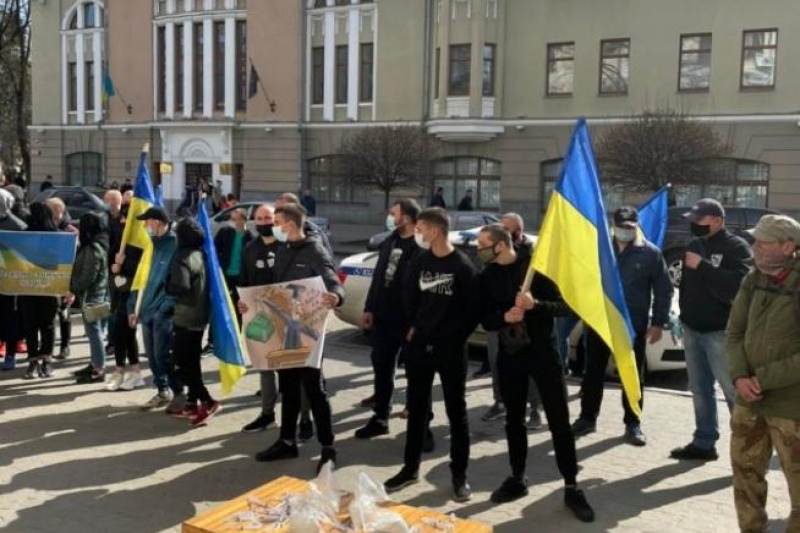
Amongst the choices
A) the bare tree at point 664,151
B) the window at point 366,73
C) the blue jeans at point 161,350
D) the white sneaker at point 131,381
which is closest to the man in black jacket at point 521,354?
the blue jeans at point 161,350

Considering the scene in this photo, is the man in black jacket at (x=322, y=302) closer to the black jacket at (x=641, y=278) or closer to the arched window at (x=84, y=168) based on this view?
the black jacket at (x=641, y=278)

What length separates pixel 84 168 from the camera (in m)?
41.8

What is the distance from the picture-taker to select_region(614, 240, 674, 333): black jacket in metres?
7.03

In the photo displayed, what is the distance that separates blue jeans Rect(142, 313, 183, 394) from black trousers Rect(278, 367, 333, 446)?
4.96 ft

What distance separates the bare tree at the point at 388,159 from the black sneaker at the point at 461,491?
24340 millimetres

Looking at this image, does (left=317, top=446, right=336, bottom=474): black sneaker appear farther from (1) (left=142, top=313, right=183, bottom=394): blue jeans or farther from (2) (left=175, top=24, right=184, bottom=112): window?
(2) (left=175, top=24, right=184, bottom=112): window

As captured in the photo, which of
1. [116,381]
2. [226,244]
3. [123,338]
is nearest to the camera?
[123,338]

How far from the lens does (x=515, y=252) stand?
5691 millimetres

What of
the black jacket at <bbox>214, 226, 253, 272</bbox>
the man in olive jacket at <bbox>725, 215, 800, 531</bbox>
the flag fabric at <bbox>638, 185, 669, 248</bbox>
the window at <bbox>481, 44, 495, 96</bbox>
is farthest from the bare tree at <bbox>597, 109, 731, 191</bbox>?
the man in olive jacket at <bbox>725, 215, 800, 531</bbox>

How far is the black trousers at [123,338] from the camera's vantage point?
8125 mm

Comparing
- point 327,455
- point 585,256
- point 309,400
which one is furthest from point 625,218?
point 327,455

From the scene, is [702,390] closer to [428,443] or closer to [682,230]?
[428,443]

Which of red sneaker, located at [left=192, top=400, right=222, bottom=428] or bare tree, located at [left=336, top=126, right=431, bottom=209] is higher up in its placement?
bare tree, located at [left=336, top=126, right=431, bottom=209]

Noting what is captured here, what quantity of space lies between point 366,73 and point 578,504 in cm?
3011
